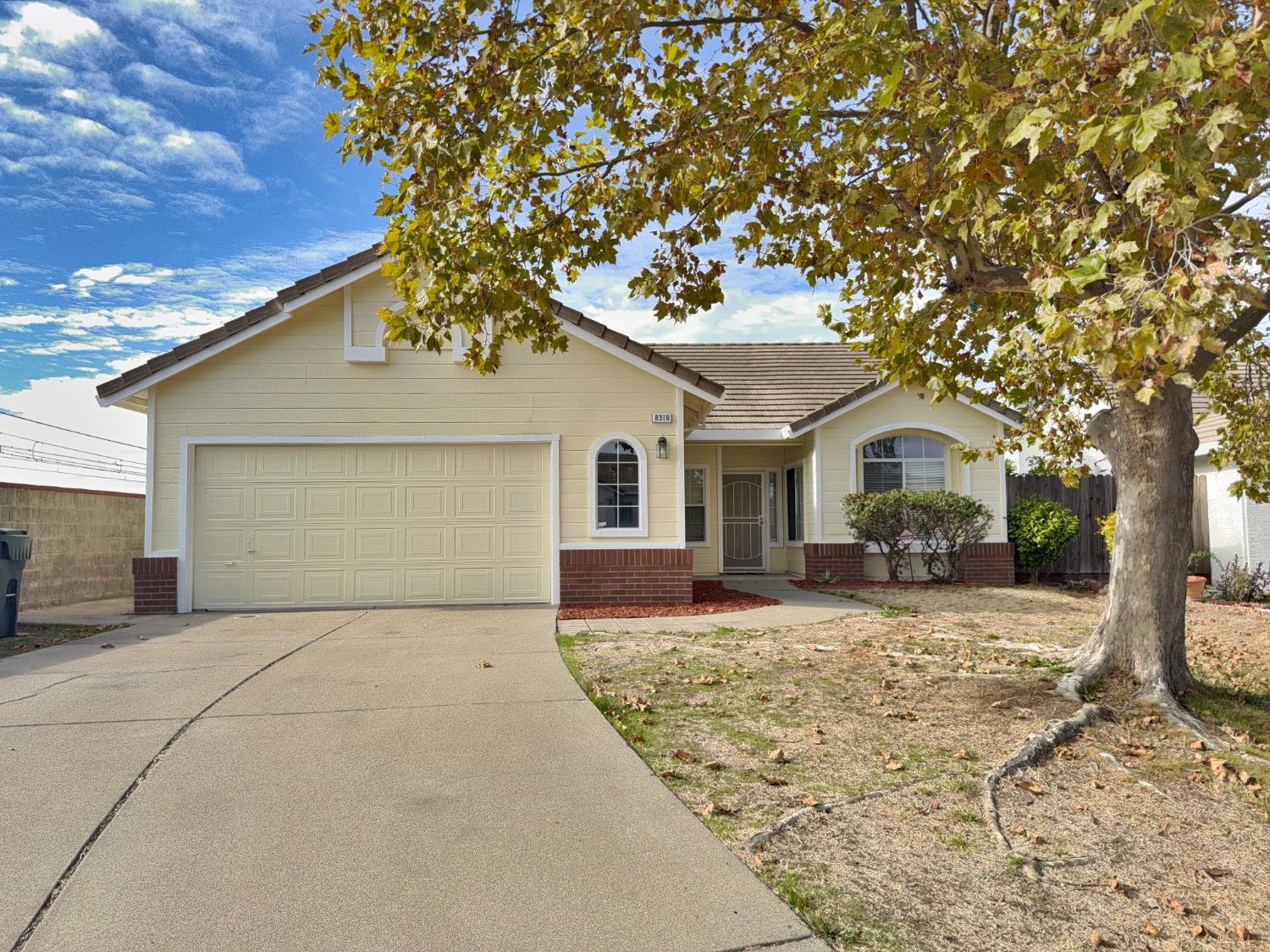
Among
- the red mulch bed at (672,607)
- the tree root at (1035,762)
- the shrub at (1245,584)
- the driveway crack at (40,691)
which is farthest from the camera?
the shrub at (1245,584)

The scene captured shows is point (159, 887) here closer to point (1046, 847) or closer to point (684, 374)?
point (1046, 847)

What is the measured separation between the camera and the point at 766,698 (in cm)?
660

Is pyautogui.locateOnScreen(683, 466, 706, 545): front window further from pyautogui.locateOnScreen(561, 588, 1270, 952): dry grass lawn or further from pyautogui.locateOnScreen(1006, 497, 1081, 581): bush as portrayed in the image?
pyautogui.locateOnScreen(561, 588, 1270, 952): dry grass lawn

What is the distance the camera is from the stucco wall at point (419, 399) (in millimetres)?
12266

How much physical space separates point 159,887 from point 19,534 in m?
8.68

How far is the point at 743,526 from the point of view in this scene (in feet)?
61.0

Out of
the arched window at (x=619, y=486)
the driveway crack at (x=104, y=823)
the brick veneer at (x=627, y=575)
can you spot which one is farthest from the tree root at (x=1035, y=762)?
the arched window at (x=619, y=486)

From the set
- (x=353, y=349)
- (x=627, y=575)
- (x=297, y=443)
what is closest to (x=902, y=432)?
(x=627, y=575)

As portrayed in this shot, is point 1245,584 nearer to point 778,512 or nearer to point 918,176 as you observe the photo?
point 778,512

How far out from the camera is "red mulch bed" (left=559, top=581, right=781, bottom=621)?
11578 mm

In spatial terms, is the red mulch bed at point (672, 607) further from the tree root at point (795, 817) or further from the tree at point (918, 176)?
the tree root at point (795, 817)

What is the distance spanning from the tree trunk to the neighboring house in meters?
9.72

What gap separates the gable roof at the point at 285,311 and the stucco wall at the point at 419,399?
240 millimetres

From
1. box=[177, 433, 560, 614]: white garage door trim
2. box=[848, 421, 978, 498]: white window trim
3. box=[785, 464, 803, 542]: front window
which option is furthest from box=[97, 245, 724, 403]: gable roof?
box=[785, 464, 803, 542]: front window
